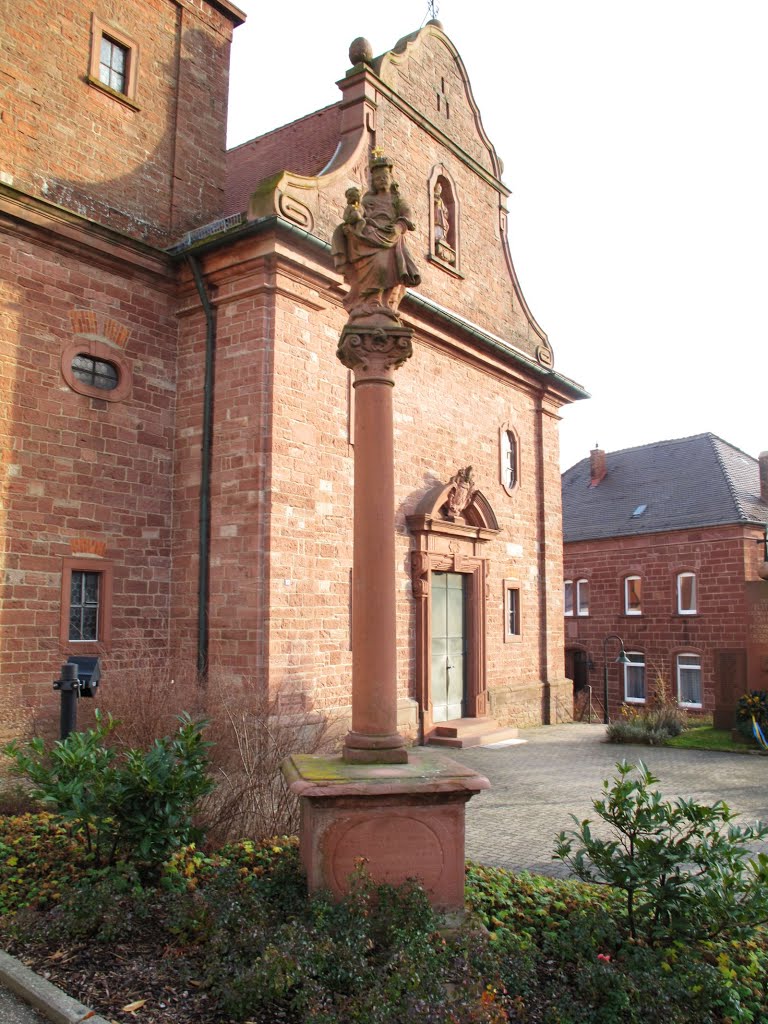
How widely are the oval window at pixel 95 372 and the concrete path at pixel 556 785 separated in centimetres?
727

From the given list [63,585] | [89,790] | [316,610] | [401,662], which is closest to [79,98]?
[63,585]

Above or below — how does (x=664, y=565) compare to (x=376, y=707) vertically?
above

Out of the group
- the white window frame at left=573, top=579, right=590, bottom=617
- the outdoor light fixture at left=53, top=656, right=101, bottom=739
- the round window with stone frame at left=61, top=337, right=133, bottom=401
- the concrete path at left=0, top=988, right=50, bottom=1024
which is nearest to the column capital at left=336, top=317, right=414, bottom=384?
the outdoor light fixture at left=53, top=656, right=101, bottom=739

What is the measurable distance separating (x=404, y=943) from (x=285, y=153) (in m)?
14.8

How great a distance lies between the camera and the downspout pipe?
11.3 meters

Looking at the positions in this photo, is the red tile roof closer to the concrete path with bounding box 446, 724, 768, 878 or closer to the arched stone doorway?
the arched stone doorway

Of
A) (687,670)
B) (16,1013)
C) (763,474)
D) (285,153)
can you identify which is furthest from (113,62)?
(763,474)

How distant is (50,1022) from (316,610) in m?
7.79

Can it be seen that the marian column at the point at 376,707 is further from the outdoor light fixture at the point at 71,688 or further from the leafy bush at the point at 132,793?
the outdoor light fixture at the point at 71,688

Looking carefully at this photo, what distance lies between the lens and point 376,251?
5.67 meters

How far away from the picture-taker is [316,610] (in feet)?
37.6

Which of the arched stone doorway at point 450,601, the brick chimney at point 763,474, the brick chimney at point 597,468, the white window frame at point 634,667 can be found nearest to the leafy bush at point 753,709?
the arched stone doorway at point 450,601

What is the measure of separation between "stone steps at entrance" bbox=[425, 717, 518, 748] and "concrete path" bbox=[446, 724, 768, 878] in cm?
27

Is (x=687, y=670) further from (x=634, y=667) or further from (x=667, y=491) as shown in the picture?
(x=667, y=491)
